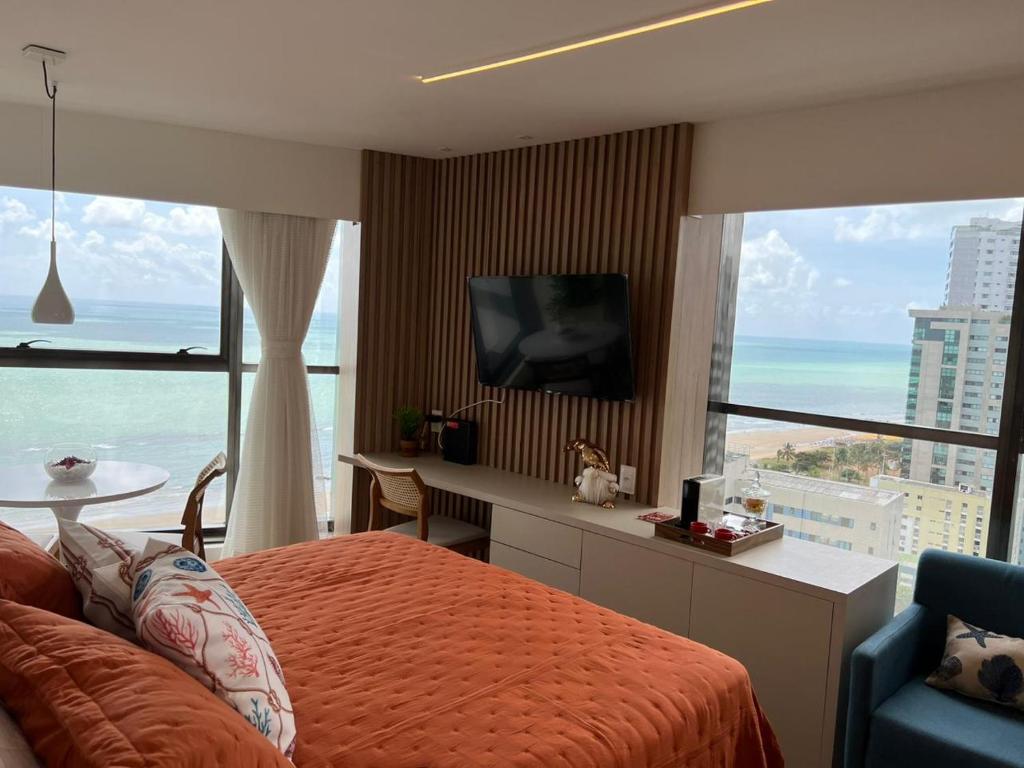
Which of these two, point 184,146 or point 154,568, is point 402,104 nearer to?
point 184,146

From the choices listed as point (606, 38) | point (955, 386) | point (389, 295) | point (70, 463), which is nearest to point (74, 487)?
point (70, 463)

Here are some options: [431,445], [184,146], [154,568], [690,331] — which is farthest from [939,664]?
[184,146]

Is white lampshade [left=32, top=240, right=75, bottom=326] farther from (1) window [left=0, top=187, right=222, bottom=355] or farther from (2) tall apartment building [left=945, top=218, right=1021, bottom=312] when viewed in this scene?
(2) tall apartment building [left=945, top=218, right=1021, bottom=312]

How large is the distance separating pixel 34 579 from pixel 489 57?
7.07 ft

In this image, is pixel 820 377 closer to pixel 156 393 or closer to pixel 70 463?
pixel 70 463

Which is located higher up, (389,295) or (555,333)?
(389,295)

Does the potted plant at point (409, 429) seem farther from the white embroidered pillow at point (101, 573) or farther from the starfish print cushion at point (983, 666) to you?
the starfish print cushion at point (983, 666)

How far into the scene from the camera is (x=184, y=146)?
4.21 m

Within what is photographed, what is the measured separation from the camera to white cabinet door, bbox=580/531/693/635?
3.27 meters

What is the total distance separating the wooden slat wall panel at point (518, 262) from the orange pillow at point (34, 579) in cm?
265

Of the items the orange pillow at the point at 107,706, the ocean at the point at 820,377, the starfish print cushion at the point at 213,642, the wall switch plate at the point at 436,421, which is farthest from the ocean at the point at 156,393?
the orange pillow at the point at 107,706

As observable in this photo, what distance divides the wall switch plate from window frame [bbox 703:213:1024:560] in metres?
1.78

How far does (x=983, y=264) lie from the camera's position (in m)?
3.14

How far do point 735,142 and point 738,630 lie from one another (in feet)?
6.92
